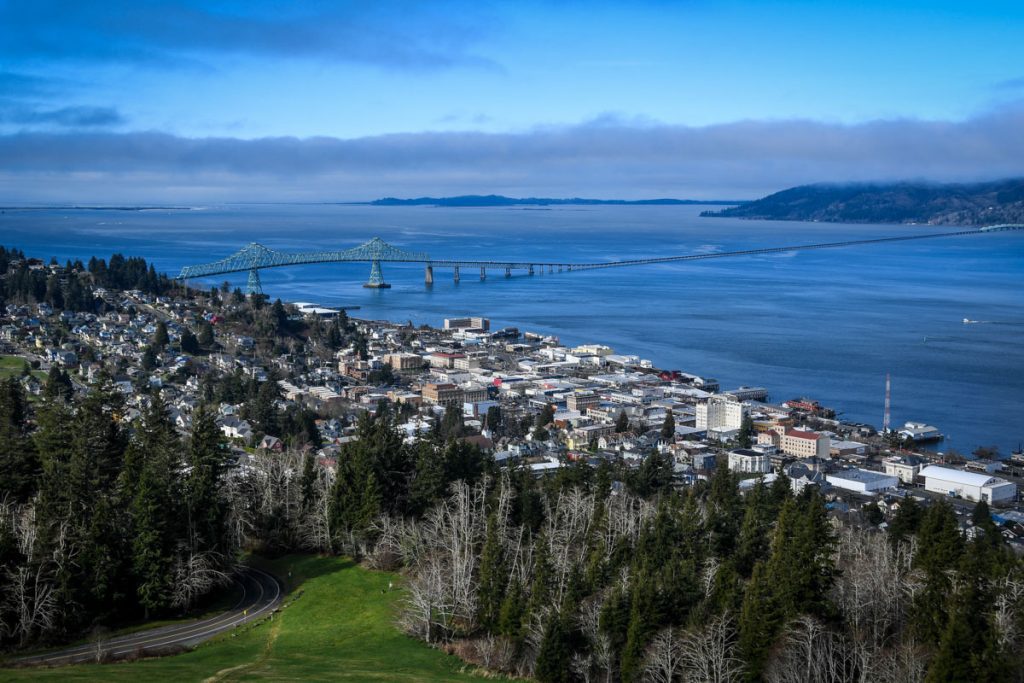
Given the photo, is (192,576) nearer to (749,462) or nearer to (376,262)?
(749,462)

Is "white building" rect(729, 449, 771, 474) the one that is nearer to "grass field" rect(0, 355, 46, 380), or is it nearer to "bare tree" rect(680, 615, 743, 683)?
"bare tree" rect(680, 615, 743, 683)

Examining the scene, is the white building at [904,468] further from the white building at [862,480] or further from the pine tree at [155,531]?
the pine tree at [155,531]

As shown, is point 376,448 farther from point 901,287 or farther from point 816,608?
point 901,287

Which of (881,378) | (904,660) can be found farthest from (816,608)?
(881,378)

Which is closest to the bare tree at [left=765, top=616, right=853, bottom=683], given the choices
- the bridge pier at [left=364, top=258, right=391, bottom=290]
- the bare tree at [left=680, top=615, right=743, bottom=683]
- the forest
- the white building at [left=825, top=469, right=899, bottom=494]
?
the forest

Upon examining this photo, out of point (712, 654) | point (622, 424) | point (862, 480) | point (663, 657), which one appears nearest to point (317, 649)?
point (663, 657)
